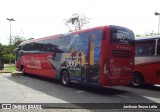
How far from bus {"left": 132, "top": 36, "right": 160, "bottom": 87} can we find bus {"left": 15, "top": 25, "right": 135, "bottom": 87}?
153cm

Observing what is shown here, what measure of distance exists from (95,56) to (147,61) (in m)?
3.59

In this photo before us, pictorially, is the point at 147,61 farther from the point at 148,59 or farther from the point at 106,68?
the point at 106,68

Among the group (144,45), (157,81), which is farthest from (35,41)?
(157,81)

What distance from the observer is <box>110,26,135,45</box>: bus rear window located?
12.2 m

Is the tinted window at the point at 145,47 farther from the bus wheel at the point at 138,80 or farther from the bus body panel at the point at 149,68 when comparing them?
the bus wheel at the point at 138,80

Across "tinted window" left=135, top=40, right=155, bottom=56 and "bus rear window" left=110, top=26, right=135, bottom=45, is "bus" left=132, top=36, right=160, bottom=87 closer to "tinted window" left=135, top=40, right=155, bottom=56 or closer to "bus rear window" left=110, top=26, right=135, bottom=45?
"tinted window" left=135, top=40, right=155, bottom=56

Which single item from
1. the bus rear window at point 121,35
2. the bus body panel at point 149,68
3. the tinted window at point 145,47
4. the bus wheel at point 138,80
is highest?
the bus rear window at point 121,35

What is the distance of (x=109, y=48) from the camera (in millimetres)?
12008

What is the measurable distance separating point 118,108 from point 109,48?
3522mm

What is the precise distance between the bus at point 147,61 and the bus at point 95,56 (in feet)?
5.02

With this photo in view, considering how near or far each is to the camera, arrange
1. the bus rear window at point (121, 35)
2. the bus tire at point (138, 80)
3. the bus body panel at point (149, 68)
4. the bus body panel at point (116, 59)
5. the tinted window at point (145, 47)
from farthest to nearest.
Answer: the bus tire at point (138, 80) < the tinted window at point (145, 47) < the bus body panel at point (149, 68) < the bus rear window at point (121, 35) < the bus body panel at point (116, 59)

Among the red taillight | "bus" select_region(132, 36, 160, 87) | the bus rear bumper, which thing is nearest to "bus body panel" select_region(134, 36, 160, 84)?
"bus" select_region(132, 36, 160, 87)

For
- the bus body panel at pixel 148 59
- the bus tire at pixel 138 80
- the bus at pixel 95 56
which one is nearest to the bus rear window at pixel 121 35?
the bus at pixel 95 56

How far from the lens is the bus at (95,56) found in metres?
12.0
